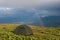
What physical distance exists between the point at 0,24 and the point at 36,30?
3.68m

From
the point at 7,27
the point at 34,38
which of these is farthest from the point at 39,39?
the point at 7,27

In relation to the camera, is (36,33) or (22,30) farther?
(36,33)

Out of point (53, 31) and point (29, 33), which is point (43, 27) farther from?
point (29, 33)

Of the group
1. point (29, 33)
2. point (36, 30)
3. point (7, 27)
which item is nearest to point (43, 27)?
point (36, 30)

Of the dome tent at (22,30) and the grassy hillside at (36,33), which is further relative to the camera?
the dome tent at (22,30)

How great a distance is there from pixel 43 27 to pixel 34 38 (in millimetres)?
3704

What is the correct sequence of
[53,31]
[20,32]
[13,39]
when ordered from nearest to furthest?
1. [13,39]
2. [20,32]
3. [53,31]

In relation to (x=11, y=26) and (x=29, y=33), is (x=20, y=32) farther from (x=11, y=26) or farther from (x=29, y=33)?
(x=11, y=26)

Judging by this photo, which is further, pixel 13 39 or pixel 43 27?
pixel 43 27

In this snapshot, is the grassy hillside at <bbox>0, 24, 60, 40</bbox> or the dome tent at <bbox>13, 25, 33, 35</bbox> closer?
the grassy hillside at <bbox>0, 24, 60, 40</bbox>

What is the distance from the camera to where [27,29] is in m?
18.5

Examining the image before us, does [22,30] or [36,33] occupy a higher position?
[22,30]

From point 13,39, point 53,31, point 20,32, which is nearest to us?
point 13,39

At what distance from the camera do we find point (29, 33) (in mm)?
18688
